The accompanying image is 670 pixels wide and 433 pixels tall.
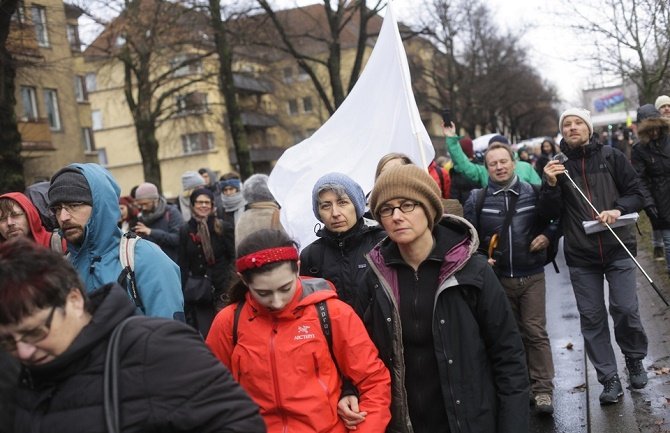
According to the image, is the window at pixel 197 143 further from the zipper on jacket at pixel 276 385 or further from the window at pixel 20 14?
the zipper on jacket at pixel 276 385

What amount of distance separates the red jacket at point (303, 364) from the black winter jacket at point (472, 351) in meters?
0.17

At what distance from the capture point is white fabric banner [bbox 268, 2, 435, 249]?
5.71 m

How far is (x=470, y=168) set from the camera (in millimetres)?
7504

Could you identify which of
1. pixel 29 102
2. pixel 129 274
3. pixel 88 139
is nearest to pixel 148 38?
pixel 29 102

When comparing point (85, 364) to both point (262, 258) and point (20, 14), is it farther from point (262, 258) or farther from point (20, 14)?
point (20, 14)

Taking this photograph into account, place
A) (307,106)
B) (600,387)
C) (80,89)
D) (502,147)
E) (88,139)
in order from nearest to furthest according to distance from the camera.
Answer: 1. (502,147)
2. (600,387)
3. (80,89)
4. (88,139)
5. (307,106)

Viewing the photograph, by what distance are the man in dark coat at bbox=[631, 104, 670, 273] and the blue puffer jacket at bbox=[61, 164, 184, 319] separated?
5.78 meters

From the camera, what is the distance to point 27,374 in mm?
2037

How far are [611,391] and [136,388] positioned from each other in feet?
13.9

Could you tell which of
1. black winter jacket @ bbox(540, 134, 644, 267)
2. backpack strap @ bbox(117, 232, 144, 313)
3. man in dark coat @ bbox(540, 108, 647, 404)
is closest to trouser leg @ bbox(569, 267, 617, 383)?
man in dark coat @ bbox(540, 108, 647, 404)

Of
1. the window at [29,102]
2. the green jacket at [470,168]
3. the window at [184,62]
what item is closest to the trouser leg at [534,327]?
the green jacket at [470,168]

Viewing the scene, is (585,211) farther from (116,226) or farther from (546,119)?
(546,119)

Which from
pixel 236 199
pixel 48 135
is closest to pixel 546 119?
pixel 48 135

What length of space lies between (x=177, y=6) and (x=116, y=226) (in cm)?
1712
